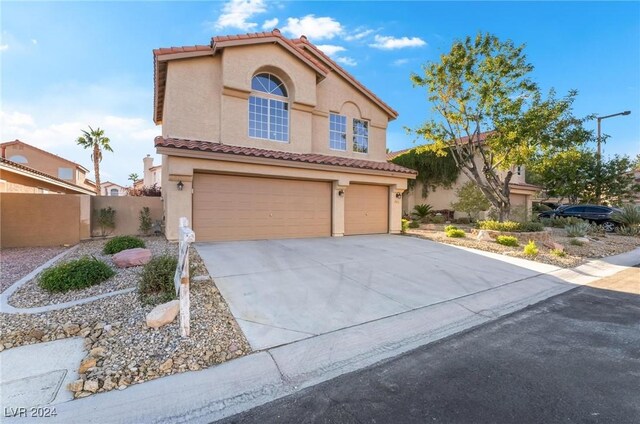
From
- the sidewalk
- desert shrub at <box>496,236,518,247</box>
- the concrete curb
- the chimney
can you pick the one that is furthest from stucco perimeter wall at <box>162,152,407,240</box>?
the chimney

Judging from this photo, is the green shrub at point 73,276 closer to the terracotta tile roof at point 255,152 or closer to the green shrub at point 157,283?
the green shrub at point 157,283

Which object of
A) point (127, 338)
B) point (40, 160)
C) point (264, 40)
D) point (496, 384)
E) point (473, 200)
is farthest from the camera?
point (40, 160)

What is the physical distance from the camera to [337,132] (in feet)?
50.2

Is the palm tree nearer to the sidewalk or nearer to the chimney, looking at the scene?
the chimney

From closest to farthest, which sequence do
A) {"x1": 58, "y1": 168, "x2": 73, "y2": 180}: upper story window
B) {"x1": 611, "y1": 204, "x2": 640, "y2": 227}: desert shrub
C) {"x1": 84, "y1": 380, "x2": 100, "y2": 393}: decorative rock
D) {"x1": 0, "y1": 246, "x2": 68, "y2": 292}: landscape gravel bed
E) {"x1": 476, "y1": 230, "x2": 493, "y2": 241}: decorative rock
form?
{"x1": 84, "y1": 380, "x2": 100, "y2": 393}: decorative rock → {"x1": 0, "y1": 246, "x2": 68, "y2": 292}: landscape gravel bed → {"x1": 476, "y1": 230, "x2": 493, "y2": 241}: decorative rock → {"x1": 611, "y1": 204, "x2": 640, "y2": 227}: desert shrub → {"x1": 58, "y1": 168, "x2": 73, "y2": 180}: upper story window

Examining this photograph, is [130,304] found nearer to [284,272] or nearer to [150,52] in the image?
[284,272]

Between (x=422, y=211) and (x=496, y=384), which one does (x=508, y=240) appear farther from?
(x=422, y=211)

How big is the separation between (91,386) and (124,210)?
10960 millimetres

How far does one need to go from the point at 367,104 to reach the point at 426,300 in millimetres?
12653

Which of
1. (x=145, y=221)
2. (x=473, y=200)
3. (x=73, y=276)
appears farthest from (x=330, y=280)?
(x=473, y=200)

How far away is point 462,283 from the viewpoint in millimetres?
6996

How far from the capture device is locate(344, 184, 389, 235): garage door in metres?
13.9

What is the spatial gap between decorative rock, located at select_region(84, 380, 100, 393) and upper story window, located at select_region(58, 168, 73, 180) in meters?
42.2

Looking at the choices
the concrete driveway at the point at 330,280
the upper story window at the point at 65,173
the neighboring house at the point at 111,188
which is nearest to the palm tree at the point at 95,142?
the upper story window at the point at 65,173
